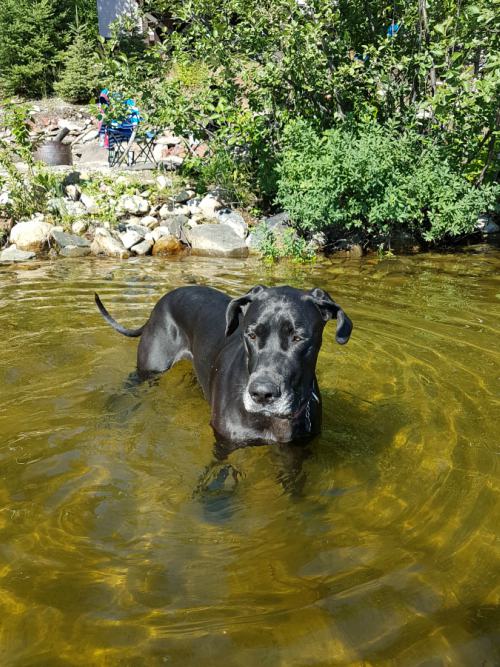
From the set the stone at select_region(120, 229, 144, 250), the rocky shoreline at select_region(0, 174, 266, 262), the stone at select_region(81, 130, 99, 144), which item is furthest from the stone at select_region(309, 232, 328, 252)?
the stone at select_region(81, 130, 99, 144)

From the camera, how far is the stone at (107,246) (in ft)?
37.6

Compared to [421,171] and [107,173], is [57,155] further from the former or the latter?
[421,171]

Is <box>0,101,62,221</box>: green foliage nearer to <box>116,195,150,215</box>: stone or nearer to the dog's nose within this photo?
<box>116,195,150,215</box>: stone

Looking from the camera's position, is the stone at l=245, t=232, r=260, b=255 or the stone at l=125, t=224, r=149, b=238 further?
the stone at l=125, t=224, r=149, b=238

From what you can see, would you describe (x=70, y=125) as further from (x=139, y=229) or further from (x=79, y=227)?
(x=139, y=229)

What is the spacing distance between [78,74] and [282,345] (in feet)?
83.0

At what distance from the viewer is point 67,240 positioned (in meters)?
11.7

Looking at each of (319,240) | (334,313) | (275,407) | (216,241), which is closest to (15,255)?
(216,241)

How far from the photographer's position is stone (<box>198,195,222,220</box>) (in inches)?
505

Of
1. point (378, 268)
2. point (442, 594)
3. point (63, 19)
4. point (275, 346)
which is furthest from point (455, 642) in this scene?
point (63, 19)

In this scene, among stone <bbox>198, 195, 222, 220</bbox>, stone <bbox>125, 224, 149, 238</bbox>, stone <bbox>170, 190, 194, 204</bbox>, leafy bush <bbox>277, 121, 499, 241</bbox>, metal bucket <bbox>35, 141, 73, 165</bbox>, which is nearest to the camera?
leafy bush <bbox>277, 121, 499, 241</bbox>

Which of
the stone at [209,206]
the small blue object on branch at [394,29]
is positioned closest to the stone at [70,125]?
the stone at [209,206]

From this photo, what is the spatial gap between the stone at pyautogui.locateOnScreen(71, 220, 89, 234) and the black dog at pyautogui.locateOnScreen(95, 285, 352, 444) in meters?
8.63

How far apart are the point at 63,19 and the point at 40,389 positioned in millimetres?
27762
